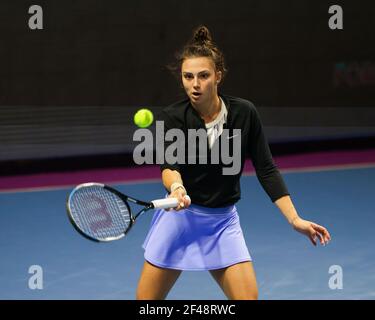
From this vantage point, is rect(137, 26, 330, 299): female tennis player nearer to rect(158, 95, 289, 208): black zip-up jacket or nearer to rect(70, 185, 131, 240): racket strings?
rect(158, 95, 289, 208): black zip-up jacket

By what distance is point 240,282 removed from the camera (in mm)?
3518

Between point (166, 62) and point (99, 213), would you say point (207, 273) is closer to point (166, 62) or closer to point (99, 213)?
point (99, 213)

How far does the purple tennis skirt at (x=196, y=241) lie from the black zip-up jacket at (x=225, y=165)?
61mm

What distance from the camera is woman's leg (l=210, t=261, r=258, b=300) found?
3.50m

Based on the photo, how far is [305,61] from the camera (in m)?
11.2

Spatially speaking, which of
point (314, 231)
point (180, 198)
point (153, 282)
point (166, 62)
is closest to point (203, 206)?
point (180, 198)

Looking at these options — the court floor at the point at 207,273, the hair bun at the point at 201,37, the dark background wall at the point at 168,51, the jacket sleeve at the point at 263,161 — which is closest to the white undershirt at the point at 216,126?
the jacket sleeve at the point at 263,161

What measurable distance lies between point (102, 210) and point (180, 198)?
36 cm

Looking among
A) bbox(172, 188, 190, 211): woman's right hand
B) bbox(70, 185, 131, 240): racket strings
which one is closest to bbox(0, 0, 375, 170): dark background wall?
bbox(70, 185, 131, 240): racket strings

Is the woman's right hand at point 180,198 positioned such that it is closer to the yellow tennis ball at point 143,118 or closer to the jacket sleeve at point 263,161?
the jacket sleeve at point 263,161

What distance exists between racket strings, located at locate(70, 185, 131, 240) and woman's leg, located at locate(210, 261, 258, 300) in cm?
52
